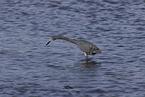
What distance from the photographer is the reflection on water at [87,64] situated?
18706mm

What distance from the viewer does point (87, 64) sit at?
19281 mm

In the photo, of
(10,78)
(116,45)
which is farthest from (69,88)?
(116,45)

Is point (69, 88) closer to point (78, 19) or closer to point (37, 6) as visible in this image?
point (78, 19)

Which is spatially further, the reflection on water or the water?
the reflection on water

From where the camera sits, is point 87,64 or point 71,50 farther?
point 71,50

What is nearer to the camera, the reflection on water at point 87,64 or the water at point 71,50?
the water at point 71,50

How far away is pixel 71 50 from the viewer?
2147cm

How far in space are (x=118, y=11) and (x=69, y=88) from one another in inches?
693

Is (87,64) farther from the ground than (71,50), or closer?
closer

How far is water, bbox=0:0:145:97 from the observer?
15.8m

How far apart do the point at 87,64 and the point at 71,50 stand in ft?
7.85

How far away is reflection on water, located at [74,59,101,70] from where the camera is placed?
1871 centimetres

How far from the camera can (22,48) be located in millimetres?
21859

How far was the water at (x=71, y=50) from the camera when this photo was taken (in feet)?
51.8
